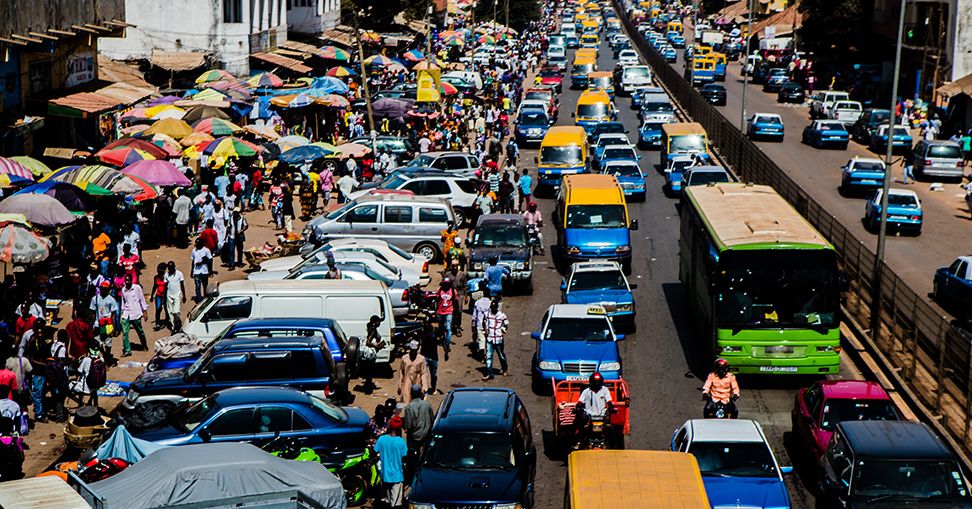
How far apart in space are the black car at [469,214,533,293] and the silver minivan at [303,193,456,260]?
1855 mm

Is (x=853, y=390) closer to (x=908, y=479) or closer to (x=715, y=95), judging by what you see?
(x=908, y=479)

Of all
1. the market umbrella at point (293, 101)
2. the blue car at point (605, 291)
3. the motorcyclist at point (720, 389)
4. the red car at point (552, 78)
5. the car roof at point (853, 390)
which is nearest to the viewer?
the car roof at point (853, 390)

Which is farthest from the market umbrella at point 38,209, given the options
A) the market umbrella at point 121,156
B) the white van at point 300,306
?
the market umbrella at point 121,156

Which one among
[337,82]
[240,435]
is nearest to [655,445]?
[240,435]

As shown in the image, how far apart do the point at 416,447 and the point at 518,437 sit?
200 cm

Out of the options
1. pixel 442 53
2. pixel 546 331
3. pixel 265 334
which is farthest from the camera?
pixel 442 53

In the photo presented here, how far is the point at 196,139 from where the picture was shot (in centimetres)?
3916

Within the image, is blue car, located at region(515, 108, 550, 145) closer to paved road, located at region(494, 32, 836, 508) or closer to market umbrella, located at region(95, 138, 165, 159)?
paved road, located at region(494, 32, 836, 508)

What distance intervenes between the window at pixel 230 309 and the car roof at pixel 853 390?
418 inches

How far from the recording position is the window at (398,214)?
33219 millimetres

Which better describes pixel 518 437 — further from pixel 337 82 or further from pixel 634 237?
pixel 337 82

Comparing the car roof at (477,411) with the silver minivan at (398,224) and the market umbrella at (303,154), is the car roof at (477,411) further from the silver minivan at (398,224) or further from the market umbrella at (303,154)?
the market umbrella at (303,154)

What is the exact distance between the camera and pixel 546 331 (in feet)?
75.3

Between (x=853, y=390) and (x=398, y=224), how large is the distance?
55.0 ft
